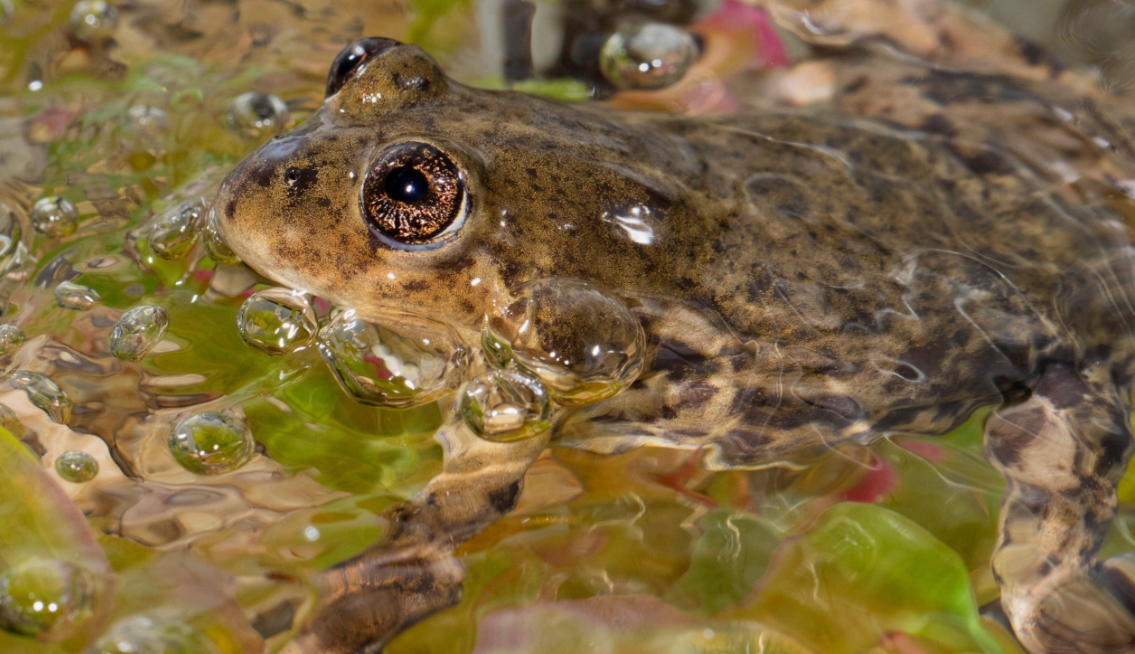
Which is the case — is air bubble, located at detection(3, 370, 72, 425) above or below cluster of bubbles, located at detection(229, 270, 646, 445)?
below

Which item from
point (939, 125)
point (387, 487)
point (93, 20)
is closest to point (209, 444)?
point (387, 487)

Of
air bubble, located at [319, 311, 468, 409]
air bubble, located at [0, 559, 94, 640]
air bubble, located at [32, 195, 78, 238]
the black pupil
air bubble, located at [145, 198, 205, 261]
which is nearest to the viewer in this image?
air bubble, located at [0, 559, 94, 640]

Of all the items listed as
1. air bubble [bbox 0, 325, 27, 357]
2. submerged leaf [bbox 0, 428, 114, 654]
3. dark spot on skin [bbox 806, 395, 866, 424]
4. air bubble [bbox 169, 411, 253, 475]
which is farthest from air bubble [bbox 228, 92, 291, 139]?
dark spot on skin [bbox 806, 395, 866, 424]

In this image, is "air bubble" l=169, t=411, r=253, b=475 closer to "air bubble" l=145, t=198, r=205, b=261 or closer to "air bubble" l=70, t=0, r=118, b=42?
"air bubble" l=145, t=198, r=205, b=261

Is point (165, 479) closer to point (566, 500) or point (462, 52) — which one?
point (566, 500)

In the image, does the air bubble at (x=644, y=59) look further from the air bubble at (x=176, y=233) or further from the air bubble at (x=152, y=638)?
the air bubble at (x=152, y=638)

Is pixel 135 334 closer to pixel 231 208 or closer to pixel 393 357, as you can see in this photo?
pixel 231 208

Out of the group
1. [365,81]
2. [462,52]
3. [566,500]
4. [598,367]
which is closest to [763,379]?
[598,367]

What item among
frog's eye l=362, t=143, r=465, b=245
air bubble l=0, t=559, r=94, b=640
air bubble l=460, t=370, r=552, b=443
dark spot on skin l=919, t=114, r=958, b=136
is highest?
frog's eye l=362, t=143, r=465, b=245
